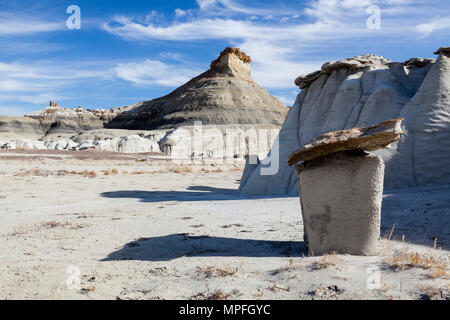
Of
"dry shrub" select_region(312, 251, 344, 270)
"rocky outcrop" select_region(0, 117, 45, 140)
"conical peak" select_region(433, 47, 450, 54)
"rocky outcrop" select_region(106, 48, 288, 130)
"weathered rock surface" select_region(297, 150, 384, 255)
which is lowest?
"dry shrub" select_region(312, 251, 344, 270)

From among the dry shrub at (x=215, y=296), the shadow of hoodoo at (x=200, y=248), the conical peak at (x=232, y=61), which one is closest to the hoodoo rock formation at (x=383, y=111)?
the shadow of hoodoo at (x=200, y=248)

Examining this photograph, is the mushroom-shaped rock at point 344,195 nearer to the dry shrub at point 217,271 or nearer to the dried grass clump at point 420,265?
the dried grass clump at point 420,265

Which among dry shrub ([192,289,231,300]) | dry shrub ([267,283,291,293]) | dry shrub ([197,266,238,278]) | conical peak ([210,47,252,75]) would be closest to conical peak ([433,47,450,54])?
dry shrub ([197,266,238,278])

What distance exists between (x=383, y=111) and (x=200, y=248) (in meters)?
8.11

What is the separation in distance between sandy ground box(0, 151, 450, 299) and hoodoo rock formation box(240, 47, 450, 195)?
1476 millimetres

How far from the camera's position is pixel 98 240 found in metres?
5.97

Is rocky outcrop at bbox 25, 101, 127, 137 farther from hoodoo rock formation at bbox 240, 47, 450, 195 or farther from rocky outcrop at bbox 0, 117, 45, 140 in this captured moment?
hoodoo rock formation at bbox 240, 47, 450, 195

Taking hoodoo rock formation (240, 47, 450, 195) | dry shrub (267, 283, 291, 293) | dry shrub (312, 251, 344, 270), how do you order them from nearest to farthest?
dry shrub (267, 283, 291, 293) < dry shrub (312, 251, 344, 270) < hoodoo rock formation (240, 47, 450, 195)

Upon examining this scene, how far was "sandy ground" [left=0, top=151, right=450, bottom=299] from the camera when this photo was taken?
11.0 feet

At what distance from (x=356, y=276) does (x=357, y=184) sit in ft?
4.10

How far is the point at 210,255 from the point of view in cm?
484

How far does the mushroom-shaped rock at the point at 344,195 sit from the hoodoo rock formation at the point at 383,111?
5.29m
